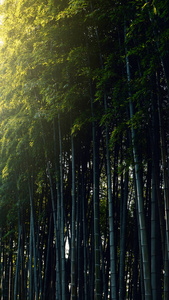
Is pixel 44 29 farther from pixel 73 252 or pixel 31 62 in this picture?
pixel 73 252

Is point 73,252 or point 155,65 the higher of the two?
point 155,65

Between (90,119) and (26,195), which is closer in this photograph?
(90,119)

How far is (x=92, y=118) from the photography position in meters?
3.90

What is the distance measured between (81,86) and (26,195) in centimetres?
325

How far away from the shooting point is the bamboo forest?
10.2ft

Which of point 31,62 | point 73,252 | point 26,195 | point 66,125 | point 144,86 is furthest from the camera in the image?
point 26,195

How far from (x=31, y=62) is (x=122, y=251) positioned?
323cm

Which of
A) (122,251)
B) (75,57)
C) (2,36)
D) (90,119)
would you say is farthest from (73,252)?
(2,36)

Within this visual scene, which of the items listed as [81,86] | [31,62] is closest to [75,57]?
[81,86]

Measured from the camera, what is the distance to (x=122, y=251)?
4152 mm

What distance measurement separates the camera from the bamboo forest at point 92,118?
311 cm

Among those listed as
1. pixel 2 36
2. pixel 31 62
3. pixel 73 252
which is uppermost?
pixel 2 36

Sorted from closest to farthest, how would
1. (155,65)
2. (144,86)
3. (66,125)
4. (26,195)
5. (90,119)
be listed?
(155,65)
(144,86)
(90,119)
(66,125)
(26,195)

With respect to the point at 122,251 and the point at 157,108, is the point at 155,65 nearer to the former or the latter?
the point at 157,108
